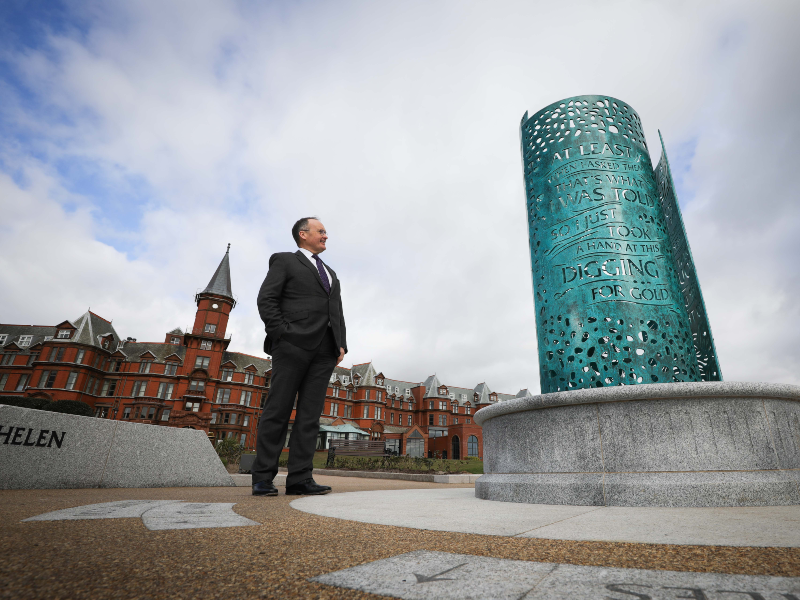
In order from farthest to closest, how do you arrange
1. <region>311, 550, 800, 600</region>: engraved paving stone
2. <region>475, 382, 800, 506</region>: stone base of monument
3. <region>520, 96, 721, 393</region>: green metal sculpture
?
<region>520, 96, 721, 393</region>: green metal sculpture
<region>475, 382, 800, 506</region>: stone base of monument
<region>311, 550, 800, 600</region>: engraved paving stone

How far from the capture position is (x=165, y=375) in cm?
4147

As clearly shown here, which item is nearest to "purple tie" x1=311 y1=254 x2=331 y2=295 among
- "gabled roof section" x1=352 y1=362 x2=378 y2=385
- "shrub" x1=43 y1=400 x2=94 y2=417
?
"shrub" x1=43 y1=400 x2=94 y2=417

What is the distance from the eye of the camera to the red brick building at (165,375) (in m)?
37.9

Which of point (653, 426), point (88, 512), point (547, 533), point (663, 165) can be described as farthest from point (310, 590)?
point (663, 165)

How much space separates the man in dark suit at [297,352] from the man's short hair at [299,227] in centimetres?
15

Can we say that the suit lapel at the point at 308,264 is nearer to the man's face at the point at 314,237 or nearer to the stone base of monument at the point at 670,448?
the man's face at the point at 314,237

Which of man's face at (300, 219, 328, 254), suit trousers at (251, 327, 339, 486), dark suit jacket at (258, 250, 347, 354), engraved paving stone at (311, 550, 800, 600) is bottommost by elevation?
engraved paving stone at (311, 550, 800, 600)

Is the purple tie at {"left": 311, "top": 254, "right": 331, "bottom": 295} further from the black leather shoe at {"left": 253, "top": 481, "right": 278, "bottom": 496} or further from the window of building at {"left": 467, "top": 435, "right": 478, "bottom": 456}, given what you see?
the window of building at {"left": 467, "top": 435, "right": 478, "bottom": 456}

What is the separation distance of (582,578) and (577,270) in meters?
4.60

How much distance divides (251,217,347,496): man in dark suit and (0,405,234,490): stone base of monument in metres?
2.17

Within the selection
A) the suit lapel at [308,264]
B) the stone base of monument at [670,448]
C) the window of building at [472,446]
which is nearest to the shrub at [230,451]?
the suit lapel at [308,264]

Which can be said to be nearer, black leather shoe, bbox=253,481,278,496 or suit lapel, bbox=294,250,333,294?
black leather shoe, bbox=253,481,278,496

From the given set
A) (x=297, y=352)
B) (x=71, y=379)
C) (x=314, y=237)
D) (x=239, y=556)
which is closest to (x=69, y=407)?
(x=71, y=379)

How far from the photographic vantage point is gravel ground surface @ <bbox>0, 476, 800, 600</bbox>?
1.03 m
